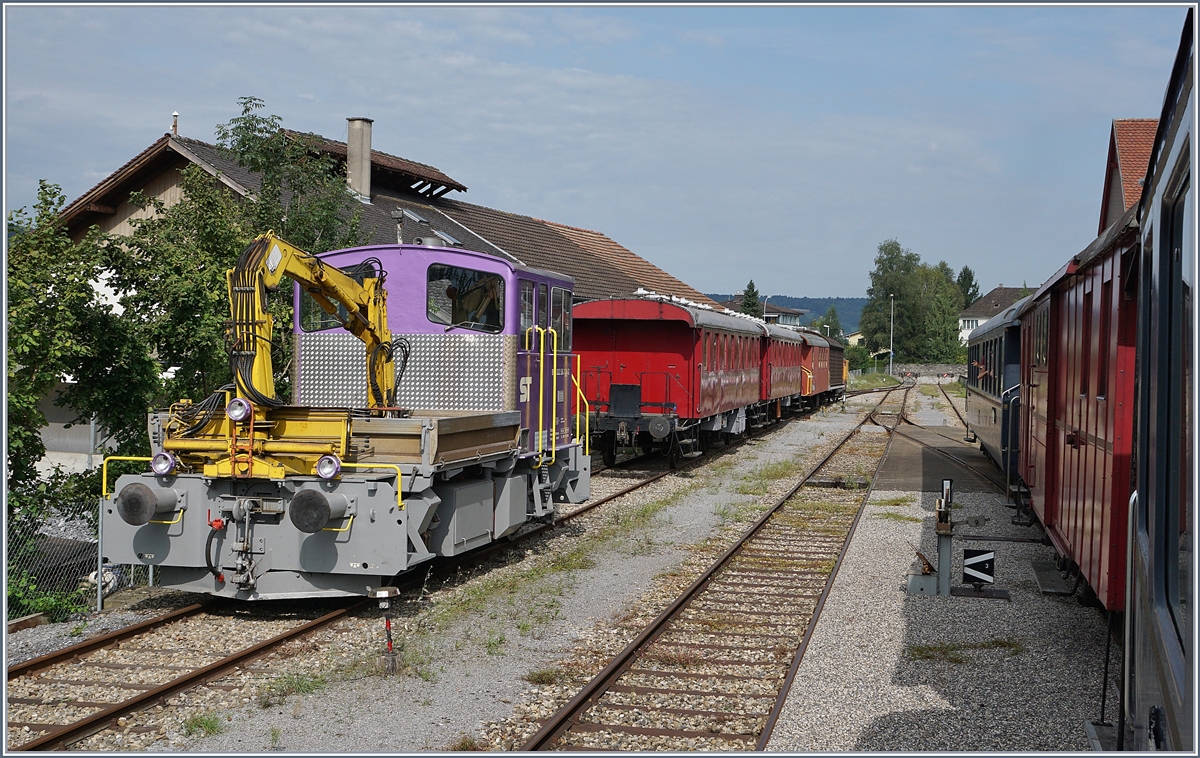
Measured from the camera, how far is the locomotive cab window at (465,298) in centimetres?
977

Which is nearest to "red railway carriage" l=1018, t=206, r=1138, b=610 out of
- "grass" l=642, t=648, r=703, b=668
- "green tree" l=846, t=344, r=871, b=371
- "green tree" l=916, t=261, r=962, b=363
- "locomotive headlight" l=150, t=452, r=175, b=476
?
"grass" l=642, t=648, r=703, b=668

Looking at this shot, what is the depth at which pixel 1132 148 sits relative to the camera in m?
27.4

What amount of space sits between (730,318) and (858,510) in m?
8.82

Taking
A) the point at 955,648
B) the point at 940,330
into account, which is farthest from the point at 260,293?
the point at 940,330

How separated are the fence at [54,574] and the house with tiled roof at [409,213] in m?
4.39

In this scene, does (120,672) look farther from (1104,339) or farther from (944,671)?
(1104,339)

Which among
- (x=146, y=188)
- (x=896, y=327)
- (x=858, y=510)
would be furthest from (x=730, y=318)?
(x=896, y=327)

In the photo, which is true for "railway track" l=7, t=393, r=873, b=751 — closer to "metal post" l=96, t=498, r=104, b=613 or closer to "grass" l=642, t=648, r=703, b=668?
"metal post" l=96, t=498, r=104, b=613

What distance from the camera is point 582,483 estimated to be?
11.9 metres

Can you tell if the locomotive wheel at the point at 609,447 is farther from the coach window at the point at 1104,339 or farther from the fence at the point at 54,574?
the coach window at the point at 1104,339

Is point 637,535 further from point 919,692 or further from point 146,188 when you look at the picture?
point 146,188

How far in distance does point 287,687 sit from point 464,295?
14.8 feet

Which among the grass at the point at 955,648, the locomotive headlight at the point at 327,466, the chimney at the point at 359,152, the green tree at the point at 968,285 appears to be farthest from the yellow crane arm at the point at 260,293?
the green tree at the point at 968,285

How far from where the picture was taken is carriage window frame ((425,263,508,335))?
977 centimetres
